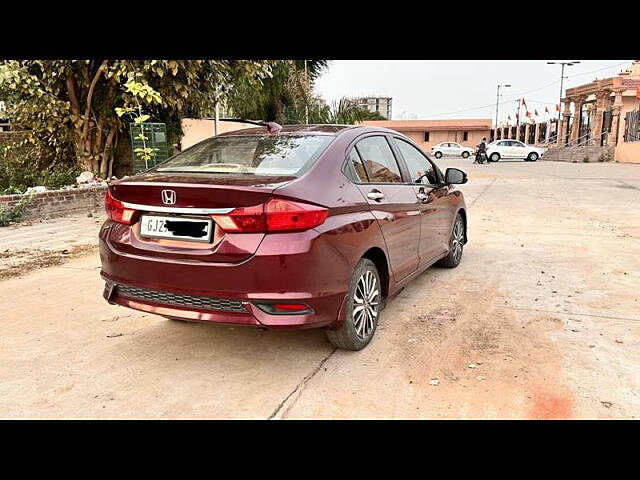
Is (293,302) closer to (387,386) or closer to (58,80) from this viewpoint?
(387,386)

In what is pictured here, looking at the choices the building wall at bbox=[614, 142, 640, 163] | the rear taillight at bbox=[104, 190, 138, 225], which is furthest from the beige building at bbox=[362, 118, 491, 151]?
the rear taillight at bbox=[104, 190, 138, 225]

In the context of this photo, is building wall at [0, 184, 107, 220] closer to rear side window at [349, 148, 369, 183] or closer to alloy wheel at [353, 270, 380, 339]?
rear side window at [349, 148, 369, 183]

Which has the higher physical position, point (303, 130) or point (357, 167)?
point (303, 130)

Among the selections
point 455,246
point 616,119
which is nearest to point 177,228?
point 455,246

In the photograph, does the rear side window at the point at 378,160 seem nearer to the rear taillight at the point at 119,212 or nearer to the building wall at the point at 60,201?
the rear taillight at the point at 119,212

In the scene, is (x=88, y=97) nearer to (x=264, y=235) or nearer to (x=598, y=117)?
(x=264, y=235)

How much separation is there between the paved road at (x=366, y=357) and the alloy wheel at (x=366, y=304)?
0.16 m

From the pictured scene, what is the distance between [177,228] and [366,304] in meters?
1.38

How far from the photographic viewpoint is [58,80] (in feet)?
34.7

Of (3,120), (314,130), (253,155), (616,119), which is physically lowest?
(253,155)

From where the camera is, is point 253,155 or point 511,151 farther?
point 511,151

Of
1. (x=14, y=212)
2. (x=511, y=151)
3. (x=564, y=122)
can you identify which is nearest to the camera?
(x=14, y=212)

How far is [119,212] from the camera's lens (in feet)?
11.0
